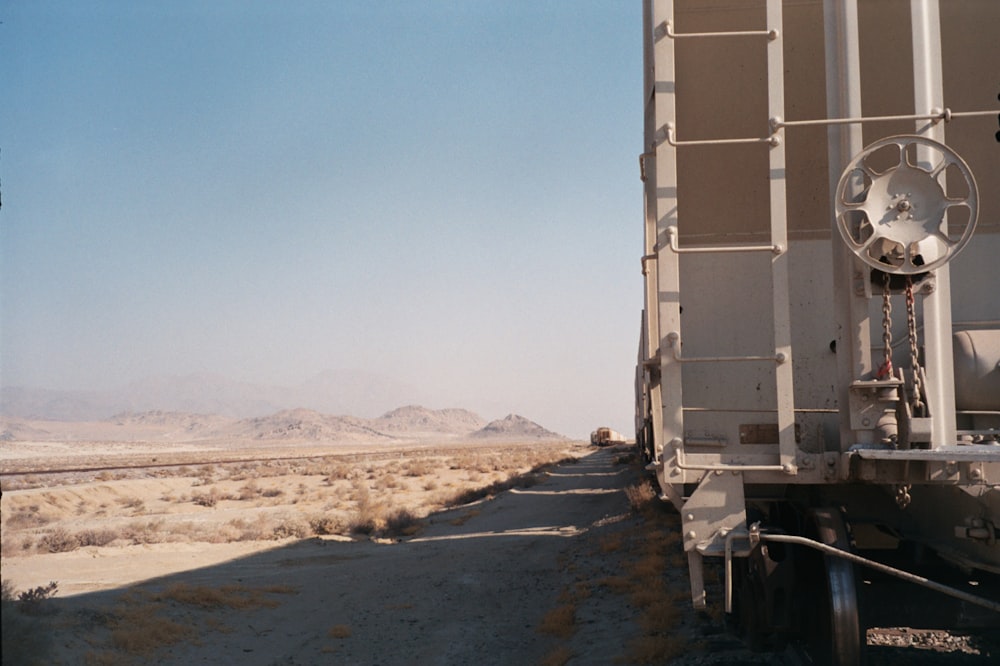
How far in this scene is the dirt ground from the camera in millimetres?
7676

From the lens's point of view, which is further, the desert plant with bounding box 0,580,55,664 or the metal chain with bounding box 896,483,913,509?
the desert plant with bounding box 0,580,55,664

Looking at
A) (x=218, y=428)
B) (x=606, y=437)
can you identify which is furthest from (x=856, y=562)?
(x=218, y=428)

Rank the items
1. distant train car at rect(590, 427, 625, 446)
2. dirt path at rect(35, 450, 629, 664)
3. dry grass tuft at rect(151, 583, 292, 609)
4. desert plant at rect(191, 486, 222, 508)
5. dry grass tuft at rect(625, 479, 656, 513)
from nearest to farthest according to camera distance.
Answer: dirt path at rect(35, 450, 629, 664) → dry grass tuft at rect(151, 583, 292, 609) → dry grass tuft at rect(625, 479, 656, 513) → desert plant at rect(191, 486, 222, 508) → distant train car at rect(590, 427, 625, 446)

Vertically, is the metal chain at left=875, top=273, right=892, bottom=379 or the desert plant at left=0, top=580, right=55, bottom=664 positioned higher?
the metal chain at left=875, top=273, right=892, bottom=379

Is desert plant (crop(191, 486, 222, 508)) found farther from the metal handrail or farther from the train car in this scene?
the metal handrail

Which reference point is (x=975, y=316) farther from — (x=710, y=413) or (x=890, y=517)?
(x=710, y=413)

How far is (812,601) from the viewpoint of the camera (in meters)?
5.06

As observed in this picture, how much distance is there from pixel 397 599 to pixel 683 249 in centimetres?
772

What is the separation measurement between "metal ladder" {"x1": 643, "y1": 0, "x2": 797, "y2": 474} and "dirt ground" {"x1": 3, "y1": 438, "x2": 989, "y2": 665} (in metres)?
1.87

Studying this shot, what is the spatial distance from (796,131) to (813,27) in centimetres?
72

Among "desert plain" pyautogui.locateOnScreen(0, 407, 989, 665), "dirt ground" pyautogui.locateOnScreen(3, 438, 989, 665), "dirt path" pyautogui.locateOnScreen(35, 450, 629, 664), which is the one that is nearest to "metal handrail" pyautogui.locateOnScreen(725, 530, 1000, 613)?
"dirt ground" pyautogui.locateOnScreen(3, 438, 989, 665)

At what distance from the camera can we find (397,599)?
36.0 ft

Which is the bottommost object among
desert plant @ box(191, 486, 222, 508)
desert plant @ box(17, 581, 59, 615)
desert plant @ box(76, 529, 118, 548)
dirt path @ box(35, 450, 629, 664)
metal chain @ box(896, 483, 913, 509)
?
desert plant @ box(191, 486, 222, 508)

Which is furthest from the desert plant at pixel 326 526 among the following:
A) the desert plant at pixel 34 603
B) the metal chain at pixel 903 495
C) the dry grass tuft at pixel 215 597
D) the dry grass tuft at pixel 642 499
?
A: the metal chain at pixel 903 495
